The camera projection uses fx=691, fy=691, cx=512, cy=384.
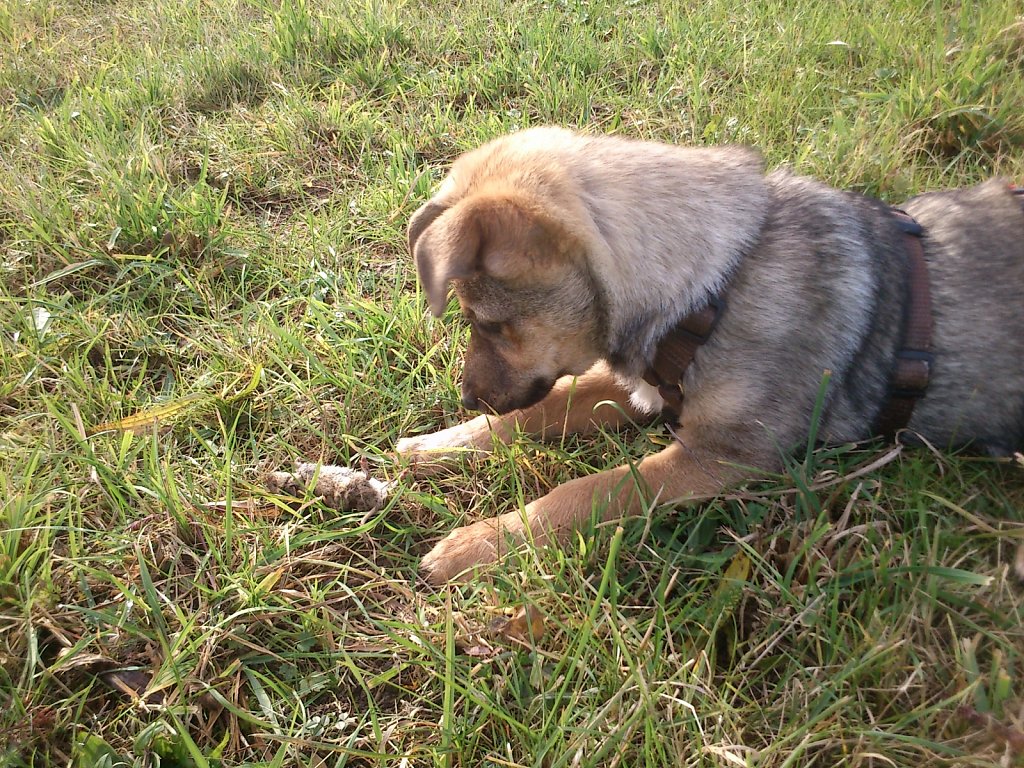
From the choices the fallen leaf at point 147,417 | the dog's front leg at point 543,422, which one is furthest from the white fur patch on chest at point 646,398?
the fallen leaf at point 147,417

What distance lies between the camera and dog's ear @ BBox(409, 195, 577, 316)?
224 cm

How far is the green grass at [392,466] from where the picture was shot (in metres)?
2.08

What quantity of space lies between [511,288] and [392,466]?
98 cm

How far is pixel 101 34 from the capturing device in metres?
5.87

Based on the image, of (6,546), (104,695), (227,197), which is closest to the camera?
(104,695)

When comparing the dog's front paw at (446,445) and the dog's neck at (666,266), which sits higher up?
the dog's neck at (666,266)

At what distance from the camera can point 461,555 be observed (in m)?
2.55

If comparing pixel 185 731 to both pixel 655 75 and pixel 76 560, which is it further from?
pixel 655 75

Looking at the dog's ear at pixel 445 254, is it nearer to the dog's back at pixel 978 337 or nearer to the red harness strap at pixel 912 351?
the red harness strap at pixel 912 351

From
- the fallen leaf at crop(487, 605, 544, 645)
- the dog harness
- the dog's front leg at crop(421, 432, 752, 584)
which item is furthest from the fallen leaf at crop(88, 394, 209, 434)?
the dog harness

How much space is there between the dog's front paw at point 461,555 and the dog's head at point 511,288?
1.70ft

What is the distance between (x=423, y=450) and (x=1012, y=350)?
92.0 inches

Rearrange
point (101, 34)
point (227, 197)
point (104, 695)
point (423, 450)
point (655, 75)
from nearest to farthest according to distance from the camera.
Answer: point (104, 695), point (423, 450), point (227, 197), point (655, 75), point (101, 34)

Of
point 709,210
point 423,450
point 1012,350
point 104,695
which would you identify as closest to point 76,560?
point 104,695
